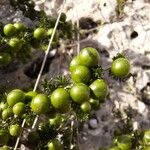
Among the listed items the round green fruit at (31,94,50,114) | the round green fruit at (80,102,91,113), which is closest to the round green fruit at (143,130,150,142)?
the round green fruit at (80,102,91,113)

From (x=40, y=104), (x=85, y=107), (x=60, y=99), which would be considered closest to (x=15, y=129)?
(x=40, y=104)

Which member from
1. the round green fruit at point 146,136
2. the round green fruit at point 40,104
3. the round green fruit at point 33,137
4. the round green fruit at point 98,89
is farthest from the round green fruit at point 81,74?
the round green fruit at point 146,136

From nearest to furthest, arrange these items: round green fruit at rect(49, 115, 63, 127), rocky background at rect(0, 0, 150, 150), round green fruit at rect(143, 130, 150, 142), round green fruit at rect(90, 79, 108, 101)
→ round green fruit at rect(90, 79, 108, 101) → round green fruit at rect(143, 130, 150, 142) → round green fruit at rect(49, 115, 63, 127) → rocky background at rect(0, 0, 150, 150)

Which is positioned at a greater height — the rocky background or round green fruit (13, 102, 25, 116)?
round green fruit (13, 102, 25, 116)

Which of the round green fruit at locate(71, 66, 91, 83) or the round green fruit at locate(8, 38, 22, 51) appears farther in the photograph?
the round green fruit at locate(8, 38, 22, 51)

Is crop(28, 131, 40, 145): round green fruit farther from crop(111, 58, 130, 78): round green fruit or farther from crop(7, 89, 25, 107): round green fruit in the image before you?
crop(111, 58, 130, 78): round green fruit

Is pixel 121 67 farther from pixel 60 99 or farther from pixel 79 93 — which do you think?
pixel 60 99
